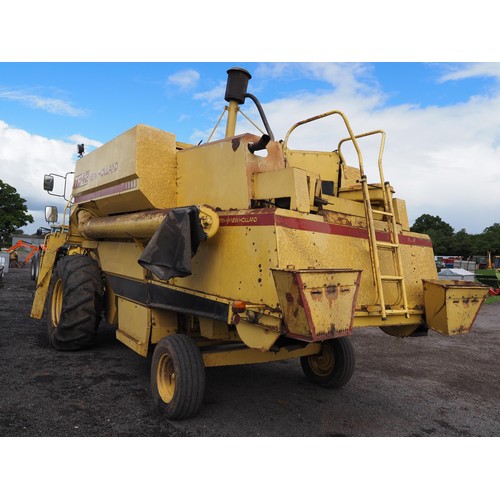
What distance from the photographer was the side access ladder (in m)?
3.45

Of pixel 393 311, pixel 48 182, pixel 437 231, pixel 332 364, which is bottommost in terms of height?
pixel 332 364

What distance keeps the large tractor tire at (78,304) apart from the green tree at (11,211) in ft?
138

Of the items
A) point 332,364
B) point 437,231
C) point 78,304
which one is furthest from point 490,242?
point 78,304

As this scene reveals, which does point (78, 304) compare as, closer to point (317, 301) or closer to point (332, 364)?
point (332, 364)

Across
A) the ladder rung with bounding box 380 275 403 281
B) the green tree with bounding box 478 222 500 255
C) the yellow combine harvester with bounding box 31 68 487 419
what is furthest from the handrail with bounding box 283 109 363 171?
the green tree with bounding box 478 222 500 255

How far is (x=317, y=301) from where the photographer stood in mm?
2695

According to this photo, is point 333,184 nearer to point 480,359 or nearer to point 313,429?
point 313,429

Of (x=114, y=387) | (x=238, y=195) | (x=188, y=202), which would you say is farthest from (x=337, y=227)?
(x=114, y=387)

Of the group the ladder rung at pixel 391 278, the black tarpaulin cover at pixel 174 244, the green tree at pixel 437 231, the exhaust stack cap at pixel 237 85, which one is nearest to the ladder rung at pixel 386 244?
the ladder rung at pixel 391 278

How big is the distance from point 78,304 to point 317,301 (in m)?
3.55

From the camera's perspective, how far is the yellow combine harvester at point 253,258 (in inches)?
117

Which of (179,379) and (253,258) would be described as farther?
(179,379)

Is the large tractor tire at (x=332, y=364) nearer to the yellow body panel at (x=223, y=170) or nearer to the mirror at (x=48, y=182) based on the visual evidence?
the yellow body panel at (x=223, y=170)

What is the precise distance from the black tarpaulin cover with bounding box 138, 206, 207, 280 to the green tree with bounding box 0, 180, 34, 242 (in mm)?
44557
